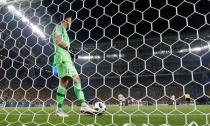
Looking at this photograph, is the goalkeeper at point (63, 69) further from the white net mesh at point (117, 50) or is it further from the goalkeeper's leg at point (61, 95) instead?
the white net mesh at point (117, 50)

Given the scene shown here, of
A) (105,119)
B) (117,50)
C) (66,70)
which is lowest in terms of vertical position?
(117,50)

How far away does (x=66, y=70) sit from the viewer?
247cm

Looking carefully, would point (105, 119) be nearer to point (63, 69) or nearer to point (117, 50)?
point (63, 69)

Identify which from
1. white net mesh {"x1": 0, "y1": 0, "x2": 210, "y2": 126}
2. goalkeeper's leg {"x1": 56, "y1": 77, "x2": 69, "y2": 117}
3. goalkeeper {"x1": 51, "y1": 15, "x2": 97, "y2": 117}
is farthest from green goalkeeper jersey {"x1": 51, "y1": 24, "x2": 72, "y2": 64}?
white net mesh {"x1": 0, "y1": 0, "x2": 210, "y2": 126}

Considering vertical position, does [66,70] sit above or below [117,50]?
above

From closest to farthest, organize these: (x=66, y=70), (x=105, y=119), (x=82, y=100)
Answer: (x=105, y=119), (x=82, y=100), (x=66, y=70)

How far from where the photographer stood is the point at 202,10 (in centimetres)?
A: 1338

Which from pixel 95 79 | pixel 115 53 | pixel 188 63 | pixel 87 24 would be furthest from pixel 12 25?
pixel 188 63

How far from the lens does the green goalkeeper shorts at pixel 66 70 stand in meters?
2.45

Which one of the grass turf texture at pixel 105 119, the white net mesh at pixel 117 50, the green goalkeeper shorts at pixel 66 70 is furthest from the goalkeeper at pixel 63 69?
the white net mesh at pixel 117 50

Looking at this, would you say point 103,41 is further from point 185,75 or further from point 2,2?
point 2,2

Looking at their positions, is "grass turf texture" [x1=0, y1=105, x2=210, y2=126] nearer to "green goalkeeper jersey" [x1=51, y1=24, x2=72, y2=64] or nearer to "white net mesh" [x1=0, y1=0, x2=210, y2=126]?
"green goalkeeper jersey" [x1=51, y1=24, x2=72, y2=64]

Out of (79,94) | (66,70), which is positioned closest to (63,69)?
(66,70)

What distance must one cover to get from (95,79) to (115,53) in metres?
2.56
